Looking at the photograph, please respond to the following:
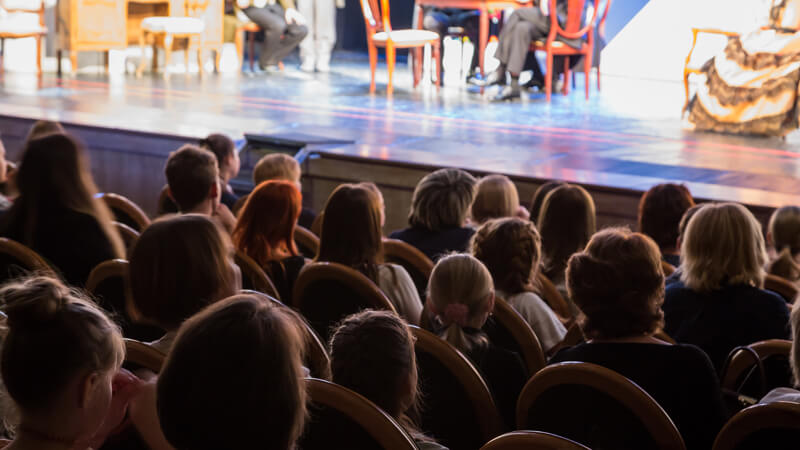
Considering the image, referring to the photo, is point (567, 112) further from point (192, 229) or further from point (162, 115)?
point (192, 229)

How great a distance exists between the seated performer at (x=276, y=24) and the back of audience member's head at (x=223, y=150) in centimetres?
555

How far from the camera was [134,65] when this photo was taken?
359 inches

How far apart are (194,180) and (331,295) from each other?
880 mm

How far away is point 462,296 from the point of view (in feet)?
6.04

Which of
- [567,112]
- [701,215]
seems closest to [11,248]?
[701,215]

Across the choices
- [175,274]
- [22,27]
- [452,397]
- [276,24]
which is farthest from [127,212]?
[276,24]

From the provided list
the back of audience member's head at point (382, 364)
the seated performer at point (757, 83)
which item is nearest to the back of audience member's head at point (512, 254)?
the back of audience member's head at point (382, 364)

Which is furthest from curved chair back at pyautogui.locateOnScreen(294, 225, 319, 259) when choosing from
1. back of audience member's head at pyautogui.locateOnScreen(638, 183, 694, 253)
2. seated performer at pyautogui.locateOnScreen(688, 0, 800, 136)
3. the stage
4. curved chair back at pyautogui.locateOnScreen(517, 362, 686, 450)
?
seated performer at pyautogui.locateOnScreen(688, 0, 800, 136)

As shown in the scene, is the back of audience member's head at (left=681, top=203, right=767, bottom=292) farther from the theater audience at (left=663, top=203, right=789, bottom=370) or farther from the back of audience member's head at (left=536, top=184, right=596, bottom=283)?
the back of audience member's head at (left=536, top=184, right=596, bottom=283)

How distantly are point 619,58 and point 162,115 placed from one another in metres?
5.46

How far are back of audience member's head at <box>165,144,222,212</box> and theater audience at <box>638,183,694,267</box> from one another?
1.28 meters

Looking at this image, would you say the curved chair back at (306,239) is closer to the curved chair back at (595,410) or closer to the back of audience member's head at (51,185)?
the back of audience member's head at (51,185)

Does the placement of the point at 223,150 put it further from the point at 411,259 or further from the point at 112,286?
the point at 112,286

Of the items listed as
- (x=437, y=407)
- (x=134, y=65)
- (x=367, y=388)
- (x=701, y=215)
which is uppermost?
(x=134, y=65)
